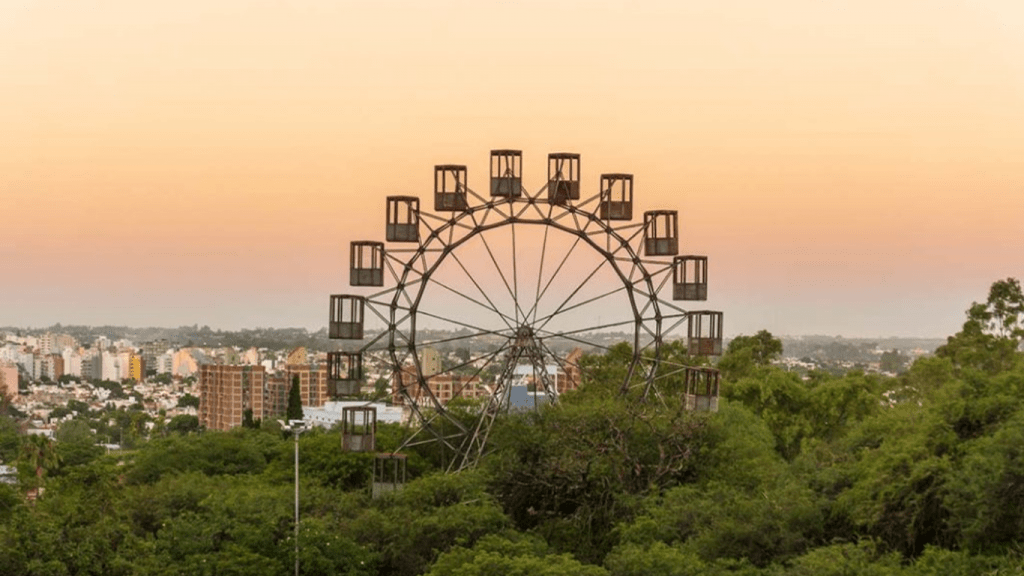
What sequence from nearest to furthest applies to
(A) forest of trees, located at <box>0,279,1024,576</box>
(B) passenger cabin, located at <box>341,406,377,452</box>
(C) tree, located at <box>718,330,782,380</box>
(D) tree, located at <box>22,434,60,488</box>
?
(A) forest of trees, located at <box>0,279,1024,576</box>
(B) passenger cabin, located at <box>341,406,377,452</box>
(D) tree, located at <box>22,434,60,488</box>
(C) tree, located at <box>718,330,782,380</box>

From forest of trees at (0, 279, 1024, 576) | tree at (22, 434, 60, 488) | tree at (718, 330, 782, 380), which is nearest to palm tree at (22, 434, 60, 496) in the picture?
tree at (22, 434, 60, 488)

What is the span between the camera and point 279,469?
145ft

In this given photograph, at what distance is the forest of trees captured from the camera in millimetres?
29000

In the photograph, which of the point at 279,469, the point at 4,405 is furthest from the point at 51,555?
the point at 4,405

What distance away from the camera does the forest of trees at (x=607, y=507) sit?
95.1ft

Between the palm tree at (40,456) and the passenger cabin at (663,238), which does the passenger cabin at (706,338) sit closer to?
the passenger cabin at (663,238)

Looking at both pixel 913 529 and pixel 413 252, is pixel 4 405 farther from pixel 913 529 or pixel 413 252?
pixel 913 529

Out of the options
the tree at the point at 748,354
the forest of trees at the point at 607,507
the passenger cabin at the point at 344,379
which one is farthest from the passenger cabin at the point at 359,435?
the tree at the point at 748,354

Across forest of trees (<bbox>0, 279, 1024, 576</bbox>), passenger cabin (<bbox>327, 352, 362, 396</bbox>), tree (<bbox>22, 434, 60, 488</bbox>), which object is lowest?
tree (<bbox>22, 434, 60, 488</bbox>)

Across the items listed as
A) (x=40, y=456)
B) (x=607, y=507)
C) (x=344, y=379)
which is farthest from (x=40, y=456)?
(x=607, y=507)

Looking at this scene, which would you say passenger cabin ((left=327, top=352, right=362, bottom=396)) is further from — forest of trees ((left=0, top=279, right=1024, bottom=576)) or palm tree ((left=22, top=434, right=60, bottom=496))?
palm tree ((left=22, top=434, right=60, bottom=496))

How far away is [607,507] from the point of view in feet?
120

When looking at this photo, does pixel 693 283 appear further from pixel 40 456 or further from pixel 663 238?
pixel 40 456

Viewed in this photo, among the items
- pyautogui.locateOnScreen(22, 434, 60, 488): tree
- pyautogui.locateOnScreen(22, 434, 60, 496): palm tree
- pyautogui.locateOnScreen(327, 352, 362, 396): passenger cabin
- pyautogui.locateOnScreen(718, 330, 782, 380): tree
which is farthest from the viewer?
pyautogui.locateOnScreen(718, 330, 782, 380): tree
